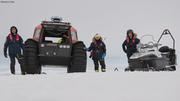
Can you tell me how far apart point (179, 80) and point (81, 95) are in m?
1.56

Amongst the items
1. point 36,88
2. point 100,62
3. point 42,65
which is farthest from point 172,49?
point 36,88

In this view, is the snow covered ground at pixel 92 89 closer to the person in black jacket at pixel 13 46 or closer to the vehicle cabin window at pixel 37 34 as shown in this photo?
the vehicle cabin window at pixel 37 34

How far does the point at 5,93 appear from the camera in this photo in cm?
525

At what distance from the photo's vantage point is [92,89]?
5539 mm

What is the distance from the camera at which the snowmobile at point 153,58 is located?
12.0m

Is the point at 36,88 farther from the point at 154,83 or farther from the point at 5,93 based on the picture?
the point at 154,83

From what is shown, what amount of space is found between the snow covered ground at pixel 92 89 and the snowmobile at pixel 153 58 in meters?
5.67

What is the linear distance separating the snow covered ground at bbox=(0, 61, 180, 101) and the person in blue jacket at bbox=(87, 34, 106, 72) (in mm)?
7841

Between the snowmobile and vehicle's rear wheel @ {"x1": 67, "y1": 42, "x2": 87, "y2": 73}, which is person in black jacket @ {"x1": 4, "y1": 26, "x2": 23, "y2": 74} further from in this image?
the snowmobile

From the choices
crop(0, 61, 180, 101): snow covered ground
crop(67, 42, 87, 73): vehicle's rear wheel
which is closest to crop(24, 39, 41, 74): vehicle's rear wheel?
crop(67, 42, 87, 73): vehicle's rear wheel

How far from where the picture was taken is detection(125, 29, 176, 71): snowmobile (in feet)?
39.5

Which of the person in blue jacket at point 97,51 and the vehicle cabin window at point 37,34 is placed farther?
the person in blue jacket at point 97,51

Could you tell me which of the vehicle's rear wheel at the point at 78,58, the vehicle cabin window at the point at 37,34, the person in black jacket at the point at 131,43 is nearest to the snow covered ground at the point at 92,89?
the vehicle's rear wheel at the point at 78,58

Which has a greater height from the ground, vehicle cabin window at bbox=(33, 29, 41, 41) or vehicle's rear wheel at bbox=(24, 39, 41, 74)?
vehicle cabin window at bbox=(33, 29, 41, 41)
